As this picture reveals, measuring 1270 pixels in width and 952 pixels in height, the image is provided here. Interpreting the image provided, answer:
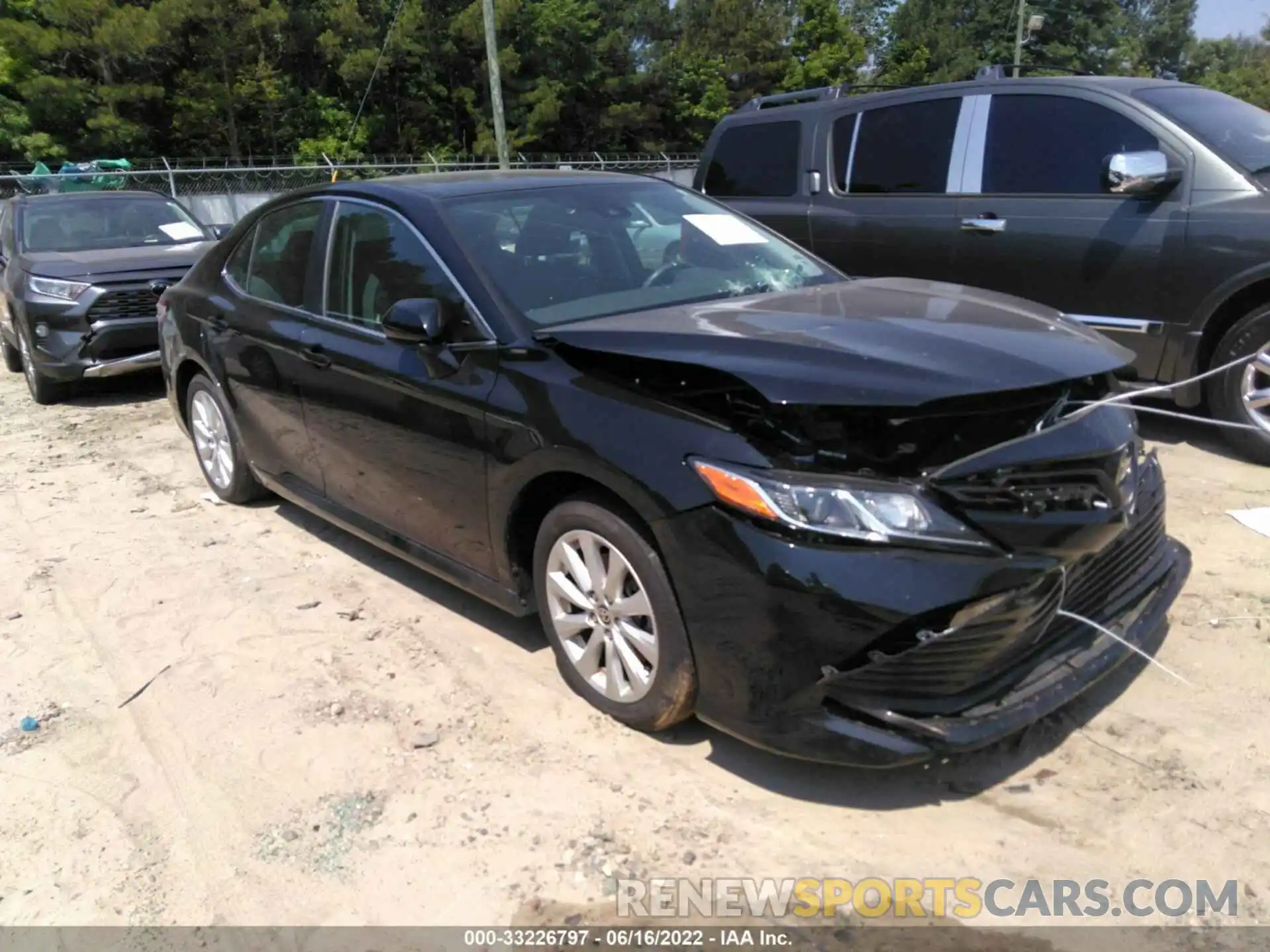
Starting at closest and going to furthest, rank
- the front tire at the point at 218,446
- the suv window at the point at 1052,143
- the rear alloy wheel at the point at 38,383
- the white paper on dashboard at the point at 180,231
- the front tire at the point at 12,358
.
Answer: the front tire at the point at 218,446 → the suv window at the point at 1052,143 → the rear alloy wheel at the point at 38,383 → the white paper on dashboard at the point at 180,231 → the front tire at the point at 12,358

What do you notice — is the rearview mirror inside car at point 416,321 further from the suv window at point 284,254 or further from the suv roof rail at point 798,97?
the suv roof rail at point 798,97

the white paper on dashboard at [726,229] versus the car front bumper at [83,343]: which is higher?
the white paper on dashboard at [726,229]

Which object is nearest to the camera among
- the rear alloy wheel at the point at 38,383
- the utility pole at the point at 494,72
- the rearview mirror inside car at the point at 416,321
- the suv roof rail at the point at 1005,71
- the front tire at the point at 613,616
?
the front tire at the point at 613,616

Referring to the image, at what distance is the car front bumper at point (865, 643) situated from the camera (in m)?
2.51

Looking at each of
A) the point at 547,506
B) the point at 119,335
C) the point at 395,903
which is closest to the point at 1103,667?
the point at 547,506

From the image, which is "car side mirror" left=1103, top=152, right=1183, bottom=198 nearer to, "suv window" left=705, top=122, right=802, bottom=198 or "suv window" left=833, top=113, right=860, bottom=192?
"suv window" left=833, top=113, right=860, bottom=192

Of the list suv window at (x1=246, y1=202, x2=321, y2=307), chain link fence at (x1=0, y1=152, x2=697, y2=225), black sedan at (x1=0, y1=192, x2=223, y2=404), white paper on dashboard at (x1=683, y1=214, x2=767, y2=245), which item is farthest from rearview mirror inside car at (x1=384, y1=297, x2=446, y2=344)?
chain link fence at (x1=0, y1=152, x2=697, y2=225)

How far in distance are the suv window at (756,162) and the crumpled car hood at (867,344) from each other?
361 centimetres

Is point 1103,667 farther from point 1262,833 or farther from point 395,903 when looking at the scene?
point 395,903

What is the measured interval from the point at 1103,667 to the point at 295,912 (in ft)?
7.41

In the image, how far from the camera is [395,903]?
2.60 meters

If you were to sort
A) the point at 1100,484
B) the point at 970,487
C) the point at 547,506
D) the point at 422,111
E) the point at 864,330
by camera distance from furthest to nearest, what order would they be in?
the point at 422,111
the point at 547,506
the point at 864,330
the point at 1100,484
the point at 970,487

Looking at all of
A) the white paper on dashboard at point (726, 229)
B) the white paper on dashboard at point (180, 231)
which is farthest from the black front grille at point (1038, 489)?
the white paper on dashboard at point (180, 231)

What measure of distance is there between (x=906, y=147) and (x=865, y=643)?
460cm
